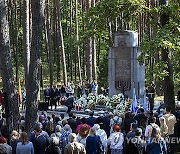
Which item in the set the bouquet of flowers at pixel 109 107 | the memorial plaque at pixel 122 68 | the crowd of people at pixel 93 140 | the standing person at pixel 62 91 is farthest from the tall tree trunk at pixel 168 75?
the standing person at pixel 62 91

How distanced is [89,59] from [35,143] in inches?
Answer: 850

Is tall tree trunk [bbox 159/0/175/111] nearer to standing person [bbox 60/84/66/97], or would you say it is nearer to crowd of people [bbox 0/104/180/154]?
crowd of people [bbox 0/104/180/154]

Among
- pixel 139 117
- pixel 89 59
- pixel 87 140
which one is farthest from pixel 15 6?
pixel 87 140

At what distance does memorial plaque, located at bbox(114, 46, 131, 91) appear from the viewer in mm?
24656

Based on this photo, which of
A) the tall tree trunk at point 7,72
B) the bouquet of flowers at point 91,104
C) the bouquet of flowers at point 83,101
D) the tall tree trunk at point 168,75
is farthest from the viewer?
the bouquet of flowers at point 83,101

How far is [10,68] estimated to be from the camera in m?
17.3

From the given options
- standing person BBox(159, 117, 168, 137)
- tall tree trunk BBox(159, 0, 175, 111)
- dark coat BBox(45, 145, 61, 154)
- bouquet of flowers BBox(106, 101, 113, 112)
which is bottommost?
bouquet of flowers BBox(106, 101, 113, 112)

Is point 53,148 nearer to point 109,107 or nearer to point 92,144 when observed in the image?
point 92,144

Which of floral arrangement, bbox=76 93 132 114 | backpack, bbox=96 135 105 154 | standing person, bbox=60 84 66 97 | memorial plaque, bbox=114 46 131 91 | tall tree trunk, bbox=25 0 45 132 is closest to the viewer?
backpack, bbox=96 135 105 154

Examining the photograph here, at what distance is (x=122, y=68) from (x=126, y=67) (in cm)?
27

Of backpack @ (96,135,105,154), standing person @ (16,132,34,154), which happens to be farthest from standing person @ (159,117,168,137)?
standing person @ (16,132,34,154)

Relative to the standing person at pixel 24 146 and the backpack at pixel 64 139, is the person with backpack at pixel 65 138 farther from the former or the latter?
the standing person at pixel 24 146

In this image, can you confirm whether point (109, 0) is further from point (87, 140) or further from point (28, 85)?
point (87, 140)

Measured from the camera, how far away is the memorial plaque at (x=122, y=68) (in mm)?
24656
